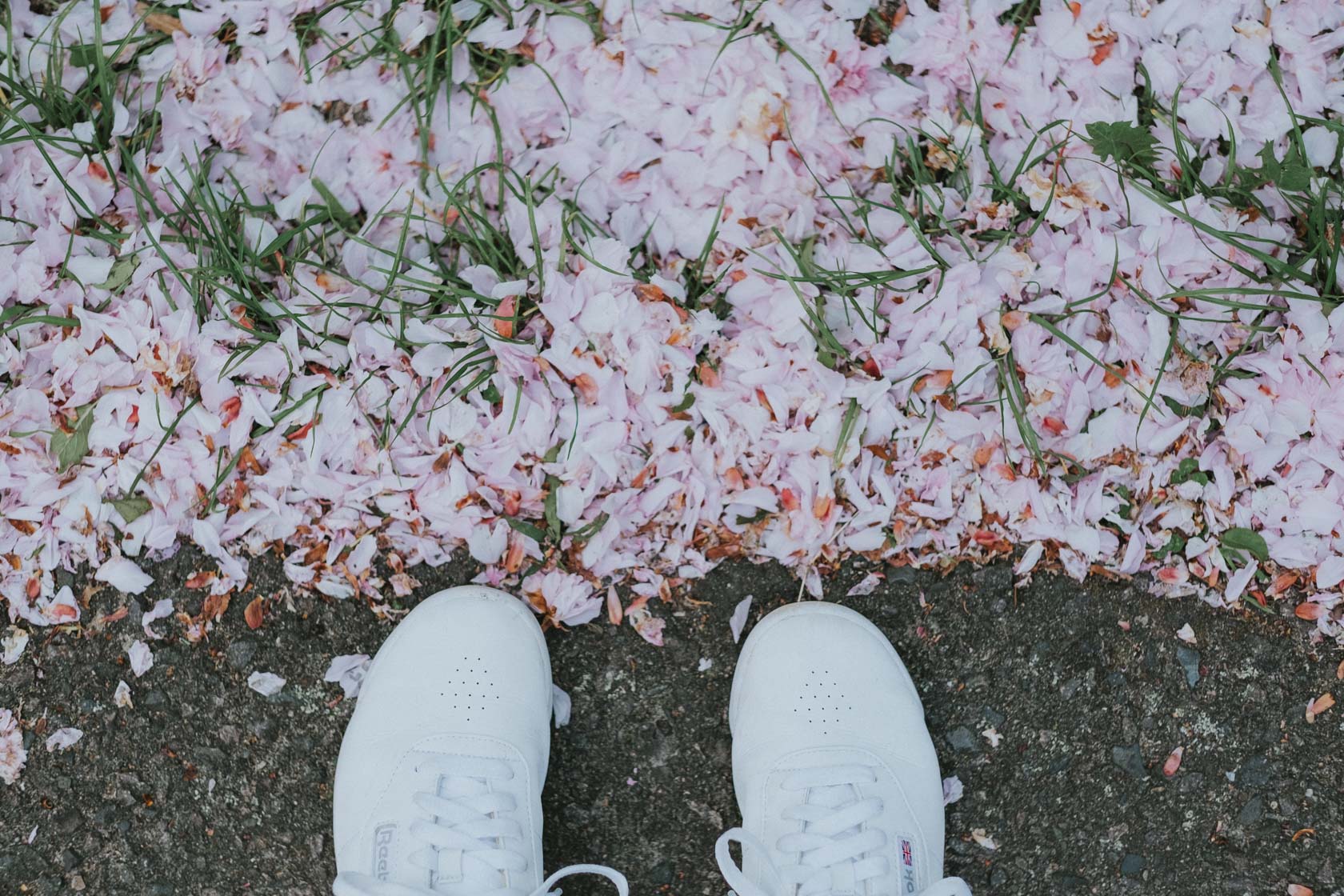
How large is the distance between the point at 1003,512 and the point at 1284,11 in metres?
0.78

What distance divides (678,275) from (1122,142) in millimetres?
619

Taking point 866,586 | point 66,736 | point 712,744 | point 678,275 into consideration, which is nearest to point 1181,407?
point 866,586

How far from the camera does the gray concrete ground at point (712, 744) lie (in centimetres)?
142

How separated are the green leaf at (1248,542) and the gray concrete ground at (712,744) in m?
0.12

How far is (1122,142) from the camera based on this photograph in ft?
4.20

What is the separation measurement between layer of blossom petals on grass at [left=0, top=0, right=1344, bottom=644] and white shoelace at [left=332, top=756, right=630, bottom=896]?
0.33 metres

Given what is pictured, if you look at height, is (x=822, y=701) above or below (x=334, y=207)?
below

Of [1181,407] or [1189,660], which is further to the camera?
[1189,660]

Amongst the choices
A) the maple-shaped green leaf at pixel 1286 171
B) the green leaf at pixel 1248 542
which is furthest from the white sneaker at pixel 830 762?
the maple-shaped green leaf at pixel 1286 171

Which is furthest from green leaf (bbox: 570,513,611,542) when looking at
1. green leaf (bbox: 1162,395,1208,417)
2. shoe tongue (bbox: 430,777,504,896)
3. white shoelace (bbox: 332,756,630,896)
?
green leaf (bbox: 1162,395,1208,417)

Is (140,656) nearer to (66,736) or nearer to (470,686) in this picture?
(66,736)

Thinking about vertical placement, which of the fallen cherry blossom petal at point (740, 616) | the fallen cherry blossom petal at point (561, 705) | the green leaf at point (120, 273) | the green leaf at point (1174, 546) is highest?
the green leaf at point (120, 273)

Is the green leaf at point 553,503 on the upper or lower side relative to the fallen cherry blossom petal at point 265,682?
upper

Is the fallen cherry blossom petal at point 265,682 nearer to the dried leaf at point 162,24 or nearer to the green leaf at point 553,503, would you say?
the green leaf at point 553,503
